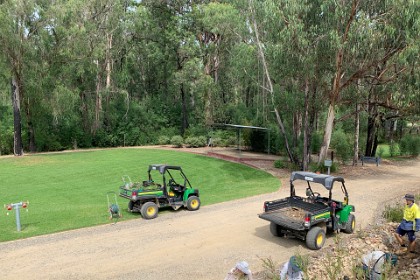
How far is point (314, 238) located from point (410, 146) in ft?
89.6

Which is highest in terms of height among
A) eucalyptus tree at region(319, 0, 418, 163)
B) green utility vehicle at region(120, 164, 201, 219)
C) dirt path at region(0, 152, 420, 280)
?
eucalyptus tree at region(319, 0, 418, 163)

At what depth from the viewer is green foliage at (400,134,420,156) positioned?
31016mm

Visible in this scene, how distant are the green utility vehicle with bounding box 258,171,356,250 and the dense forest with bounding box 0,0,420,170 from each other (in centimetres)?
1017

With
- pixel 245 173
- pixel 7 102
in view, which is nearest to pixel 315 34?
pixel 245 173

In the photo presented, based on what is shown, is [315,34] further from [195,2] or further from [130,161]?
[195,2]

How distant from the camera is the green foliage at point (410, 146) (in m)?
31.0

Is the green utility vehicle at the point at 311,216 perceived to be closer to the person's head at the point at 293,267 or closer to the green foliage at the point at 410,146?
the person's head at the point at 293,267

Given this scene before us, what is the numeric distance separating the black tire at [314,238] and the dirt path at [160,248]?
260mm

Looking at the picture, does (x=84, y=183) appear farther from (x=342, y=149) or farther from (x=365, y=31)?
(x=342, y=149)

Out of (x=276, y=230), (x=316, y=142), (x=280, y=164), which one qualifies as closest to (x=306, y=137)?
(x=280, y=164)

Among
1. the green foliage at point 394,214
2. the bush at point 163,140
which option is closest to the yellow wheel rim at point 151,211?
the green foliage at point 394,214

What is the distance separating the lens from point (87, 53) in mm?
31078

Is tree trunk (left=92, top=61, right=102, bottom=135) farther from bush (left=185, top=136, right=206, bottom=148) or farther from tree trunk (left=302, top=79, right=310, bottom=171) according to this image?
tree trunk (left=302, top=79, right=310, bottom=171)

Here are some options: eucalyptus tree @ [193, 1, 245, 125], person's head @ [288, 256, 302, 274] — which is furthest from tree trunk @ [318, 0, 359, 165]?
eucalyptus tree @ [193, 1, 245, 125]
